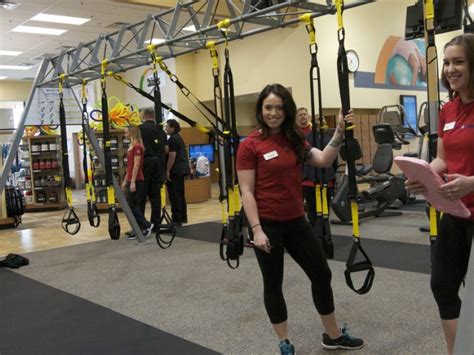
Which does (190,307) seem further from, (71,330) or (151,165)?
(151,165)

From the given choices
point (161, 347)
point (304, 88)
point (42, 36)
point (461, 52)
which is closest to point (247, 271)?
point (161, 347)

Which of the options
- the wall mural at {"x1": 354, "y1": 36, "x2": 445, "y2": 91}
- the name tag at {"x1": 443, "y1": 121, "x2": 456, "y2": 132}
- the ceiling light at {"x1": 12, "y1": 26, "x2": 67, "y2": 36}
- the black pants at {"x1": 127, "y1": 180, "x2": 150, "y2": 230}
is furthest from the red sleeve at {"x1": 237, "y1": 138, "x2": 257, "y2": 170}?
the ceiling light at {"x1": 12, "y1": 26, "x2": 67, "y2": 36}

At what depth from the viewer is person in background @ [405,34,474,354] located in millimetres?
1855

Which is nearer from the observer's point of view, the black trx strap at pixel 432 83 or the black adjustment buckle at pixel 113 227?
the black trx strap at pixel 432 83

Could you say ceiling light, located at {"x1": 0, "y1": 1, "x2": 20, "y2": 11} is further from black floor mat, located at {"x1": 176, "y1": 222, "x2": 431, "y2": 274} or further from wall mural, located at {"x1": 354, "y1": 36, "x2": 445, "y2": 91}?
wall mural, located at {"x1": 354, "y1": 36, "x2": 445, "y2": 91}

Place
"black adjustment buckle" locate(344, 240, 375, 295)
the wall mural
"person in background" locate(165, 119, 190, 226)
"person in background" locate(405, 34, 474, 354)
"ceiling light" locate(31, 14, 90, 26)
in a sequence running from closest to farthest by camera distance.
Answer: "person in background" locate(405, 34, 474, 354) < "black adjustment buckle" locate(344, 240, 375, 295) < "person in background" locate(165, 119, 190, 226) < "ceiling light" locate(31, 14, 90, 26) < the wall mural

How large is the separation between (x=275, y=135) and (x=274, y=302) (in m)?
0.86

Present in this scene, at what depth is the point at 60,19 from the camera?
35.9 feet

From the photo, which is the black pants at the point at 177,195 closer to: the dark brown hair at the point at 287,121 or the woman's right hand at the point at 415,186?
the dark brown hair at the point at 287,121

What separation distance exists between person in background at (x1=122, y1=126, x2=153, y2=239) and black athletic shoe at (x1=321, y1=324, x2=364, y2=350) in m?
3.81

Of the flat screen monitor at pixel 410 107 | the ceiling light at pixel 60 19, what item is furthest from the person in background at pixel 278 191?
the flat screen monitor at pixel 410 107

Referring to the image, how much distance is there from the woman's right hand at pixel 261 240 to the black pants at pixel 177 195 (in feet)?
17.7

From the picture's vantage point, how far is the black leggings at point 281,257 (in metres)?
2.57

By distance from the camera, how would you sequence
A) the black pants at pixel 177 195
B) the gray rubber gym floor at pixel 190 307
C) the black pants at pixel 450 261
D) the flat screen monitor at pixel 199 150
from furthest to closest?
the flat screen monitor at pixel 199 150, the black pants at pixel 177 195, the gray rubber gym floor at pixel 190 307, the black pants at pixel 450 261
